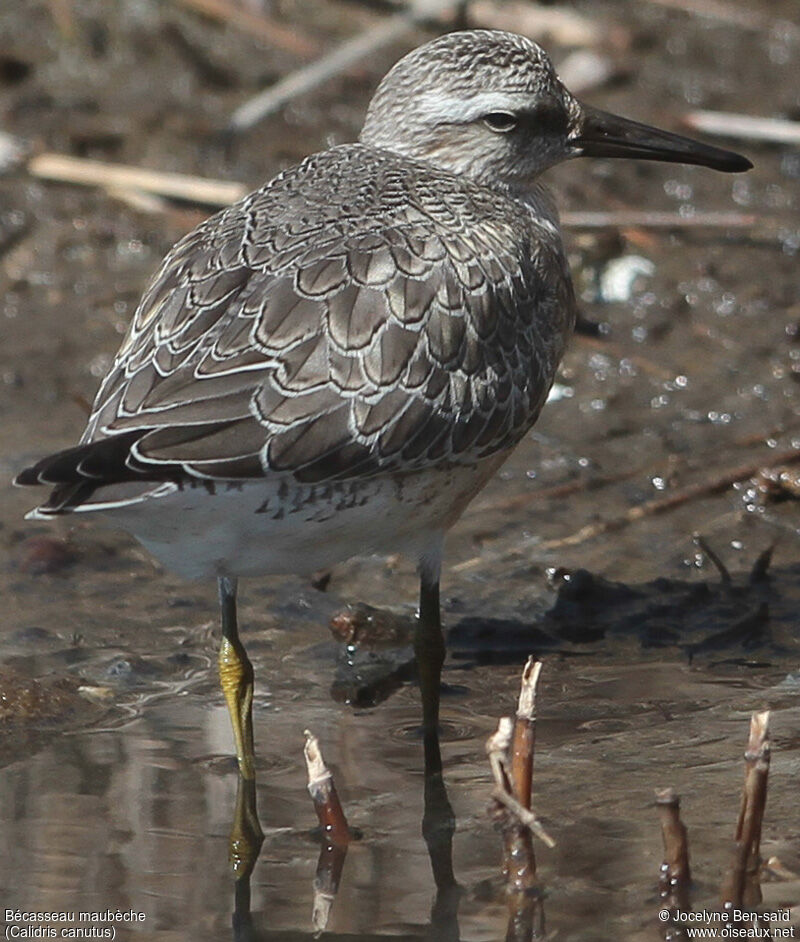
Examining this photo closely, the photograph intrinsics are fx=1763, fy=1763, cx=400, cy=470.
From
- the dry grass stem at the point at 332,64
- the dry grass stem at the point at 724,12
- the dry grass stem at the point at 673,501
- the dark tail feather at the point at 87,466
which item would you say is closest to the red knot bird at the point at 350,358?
the dark tail feather at the point at 87,466

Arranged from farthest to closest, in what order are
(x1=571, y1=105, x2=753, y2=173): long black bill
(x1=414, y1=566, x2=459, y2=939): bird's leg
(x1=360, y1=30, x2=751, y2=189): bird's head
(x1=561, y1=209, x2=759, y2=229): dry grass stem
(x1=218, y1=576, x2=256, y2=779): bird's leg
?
(x1=561, y1=209, x2=759, y2=229): dry grass stem
(x1=571, y1=105, x2=753, y2=173): long black bill
(x1=360, y1=30, x2=751, y2=189): bird's head
(x1=218, y1=576, x2=256, y2=779): bird's leg
(x1=414, y1=566, x2=459, y2=939): bird's leg

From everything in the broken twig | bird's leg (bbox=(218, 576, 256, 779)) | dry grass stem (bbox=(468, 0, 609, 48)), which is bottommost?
bird's leg (bbox=(218, 576, 256, 779))

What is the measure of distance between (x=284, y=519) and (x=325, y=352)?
1.50 feet

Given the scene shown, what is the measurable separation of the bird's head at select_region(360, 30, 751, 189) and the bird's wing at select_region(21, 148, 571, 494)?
1.61 feet

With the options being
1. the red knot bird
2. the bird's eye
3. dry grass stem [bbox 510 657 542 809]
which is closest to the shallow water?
dry grass stem [bbox 510 657 542 809]

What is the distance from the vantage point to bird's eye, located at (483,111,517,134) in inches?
222

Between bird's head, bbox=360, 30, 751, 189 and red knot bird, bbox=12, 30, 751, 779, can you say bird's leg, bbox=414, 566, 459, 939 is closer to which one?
red knot bird, bbox=12, 30, 751, 779

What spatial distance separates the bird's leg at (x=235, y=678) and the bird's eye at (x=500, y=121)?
1.71 m

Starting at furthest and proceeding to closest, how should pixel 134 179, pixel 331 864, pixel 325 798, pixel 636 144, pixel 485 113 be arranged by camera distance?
pixel 134 179, pixel 636 144, pixel 485 113, pixel 331 864, pixel 325 798

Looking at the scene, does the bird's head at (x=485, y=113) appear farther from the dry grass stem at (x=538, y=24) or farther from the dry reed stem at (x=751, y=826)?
the dry grass stem at (x=538, y=24)

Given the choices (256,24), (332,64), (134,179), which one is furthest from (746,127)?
(134,179)

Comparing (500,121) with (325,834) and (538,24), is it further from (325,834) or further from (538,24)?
(538,24)

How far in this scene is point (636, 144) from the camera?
595 cm

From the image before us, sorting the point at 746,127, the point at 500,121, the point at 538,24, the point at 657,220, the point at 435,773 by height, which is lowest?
the point at 435,773
